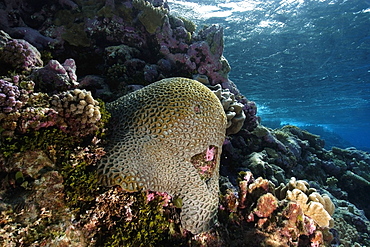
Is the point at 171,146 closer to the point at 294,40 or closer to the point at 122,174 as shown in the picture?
the point at 122,174

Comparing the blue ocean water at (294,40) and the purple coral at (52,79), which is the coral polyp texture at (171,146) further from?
the blue ocean water at (294,40)

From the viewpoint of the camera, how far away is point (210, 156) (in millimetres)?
3812

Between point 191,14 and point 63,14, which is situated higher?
point 191,14

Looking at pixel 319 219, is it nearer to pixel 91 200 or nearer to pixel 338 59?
pixel 91 200

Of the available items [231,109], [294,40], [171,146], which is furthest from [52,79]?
[294,40]

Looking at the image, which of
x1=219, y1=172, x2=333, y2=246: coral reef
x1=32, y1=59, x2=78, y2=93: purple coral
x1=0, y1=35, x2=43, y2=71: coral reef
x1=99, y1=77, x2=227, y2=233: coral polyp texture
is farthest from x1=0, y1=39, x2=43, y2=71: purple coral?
x1=219, y1=172, x2=333, y2=246: coral reef

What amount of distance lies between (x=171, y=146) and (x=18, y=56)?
9.48 ft

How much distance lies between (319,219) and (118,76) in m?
6.20

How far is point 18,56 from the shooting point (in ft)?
10.2

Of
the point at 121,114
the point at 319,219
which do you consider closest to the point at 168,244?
the point at 121,114

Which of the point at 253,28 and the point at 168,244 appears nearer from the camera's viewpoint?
the point at 168,244

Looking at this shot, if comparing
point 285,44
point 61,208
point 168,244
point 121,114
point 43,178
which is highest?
point 285,44

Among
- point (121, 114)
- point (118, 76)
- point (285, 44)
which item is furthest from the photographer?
point (285, 44)

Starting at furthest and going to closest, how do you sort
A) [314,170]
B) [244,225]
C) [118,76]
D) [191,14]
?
[191,14] → [314,170] → [118,76] → [244,225]
